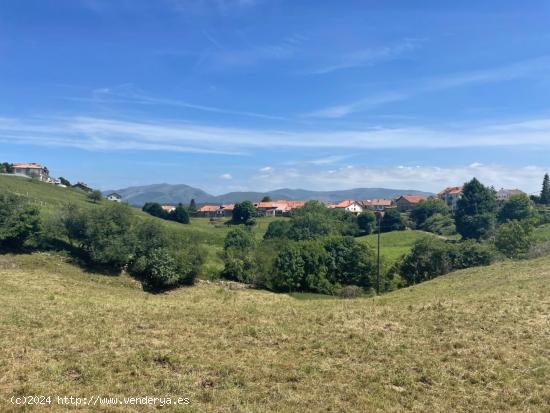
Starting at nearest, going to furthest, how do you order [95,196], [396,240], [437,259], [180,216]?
[437,259] → [396,240] → [95,196] → [180,216]

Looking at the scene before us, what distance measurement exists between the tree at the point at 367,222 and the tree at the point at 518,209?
3317cm

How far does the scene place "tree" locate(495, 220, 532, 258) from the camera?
69.6 meters

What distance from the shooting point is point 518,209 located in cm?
11244

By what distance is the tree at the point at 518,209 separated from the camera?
366ft

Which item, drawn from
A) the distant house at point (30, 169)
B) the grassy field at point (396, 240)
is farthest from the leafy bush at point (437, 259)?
the distant house at point (30, 169)

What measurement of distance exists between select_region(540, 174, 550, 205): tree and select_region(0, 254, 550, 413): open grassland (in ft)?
463

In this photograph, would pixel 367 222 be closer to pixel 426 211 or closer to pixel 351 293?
pixel 426 211

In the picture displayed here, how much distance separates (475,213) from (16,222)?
98.5 metres

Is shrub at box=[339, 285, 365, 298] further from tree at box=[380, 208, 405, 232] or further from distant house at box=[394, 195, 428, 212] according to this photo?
distant house at box=[394, 195, 428, 212]

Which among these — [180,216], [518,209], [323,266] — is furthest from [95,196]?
[518,209]

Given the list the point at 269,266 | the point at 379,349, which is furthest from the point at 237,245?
the point at 379,349

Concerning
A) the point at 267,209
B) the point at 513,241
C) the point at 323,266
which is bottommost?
the point at 323,266

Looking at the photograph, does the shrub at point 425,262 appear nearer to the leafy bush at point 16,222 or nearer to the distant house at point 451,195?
the leafy bush at point 16,222

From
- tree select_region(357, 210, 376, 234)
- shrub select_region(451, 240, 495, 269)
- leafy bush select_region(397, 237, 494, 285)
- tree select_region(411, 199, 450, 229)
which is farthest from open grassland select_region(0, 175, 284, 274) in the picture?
tree select_region(411, 199, 450, 229)
